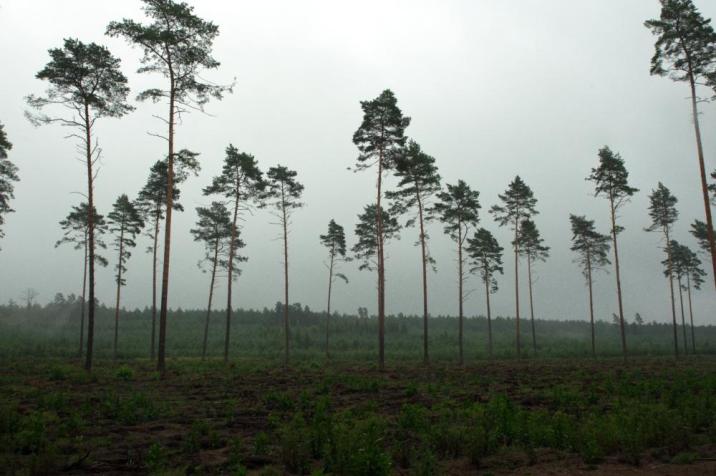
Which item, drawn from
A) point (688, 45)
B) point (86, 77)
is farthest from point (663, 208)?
point (86, 77)

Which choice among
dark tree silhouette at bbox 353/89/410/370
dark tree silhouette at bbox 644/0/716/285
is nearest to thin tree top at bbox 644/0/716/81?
dark tree silhouette at bbox 644/0/716/285

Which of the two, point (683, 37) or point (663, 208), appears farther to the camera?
point (663, 208)

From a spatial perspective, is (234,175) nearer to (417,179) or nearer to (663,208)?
(417,179)

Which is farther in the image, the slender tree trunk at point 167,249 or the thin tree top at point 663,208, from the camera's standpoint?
the thin tree top at point 663,208

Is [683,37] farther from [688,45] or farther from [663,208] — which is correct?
[663,208]

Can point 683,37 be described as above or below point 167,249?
above

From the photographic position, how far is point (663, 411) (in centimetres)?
841

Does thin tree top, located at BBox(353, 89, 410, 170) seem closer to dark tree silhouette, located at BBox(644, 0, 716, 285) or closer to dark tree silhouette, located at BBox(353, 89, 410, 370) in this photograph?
dark tree silhouette, located at BBox(353, 89, 410, 370)

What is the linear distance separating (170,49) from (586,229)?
1644 inches

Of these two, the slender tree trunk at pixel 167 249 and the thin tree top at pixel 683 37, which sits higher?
the thin tree top at pixel 683 37

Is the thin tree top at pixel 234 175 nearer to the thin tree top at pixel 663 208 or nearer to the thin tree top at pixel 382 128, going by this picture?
the thin tree top at pixel 382 128

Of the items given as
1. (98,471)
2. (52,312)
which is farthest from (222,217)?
(52,312)

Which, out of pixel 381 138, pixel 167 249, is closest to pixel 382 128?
pixel 381 138

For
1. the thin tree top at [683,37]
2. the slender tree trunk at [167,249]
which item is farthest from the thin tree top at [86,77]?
the thin tree top at [683,37]
